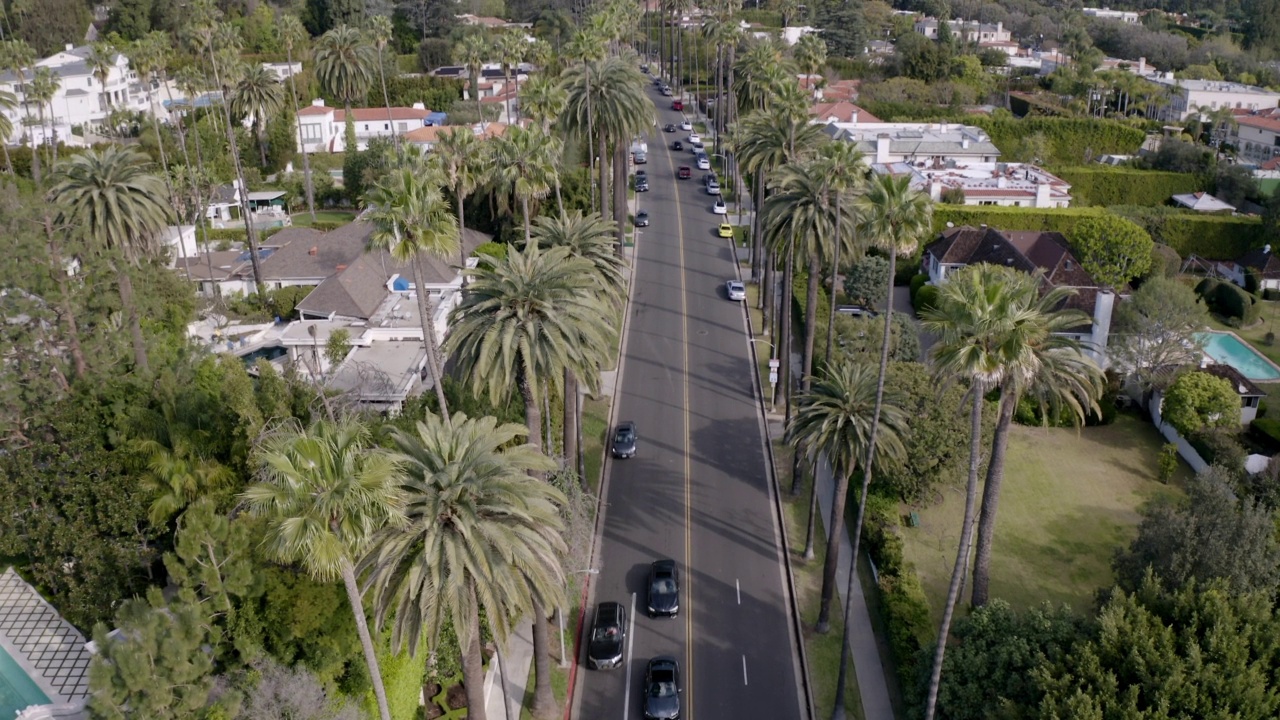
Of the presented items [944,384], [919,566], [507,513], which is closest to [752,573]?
[919,566]

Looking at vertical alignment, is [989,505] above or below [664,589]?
above

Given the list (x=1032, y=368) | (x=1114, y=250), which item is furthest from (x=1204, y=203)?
(x=1032, y=368)

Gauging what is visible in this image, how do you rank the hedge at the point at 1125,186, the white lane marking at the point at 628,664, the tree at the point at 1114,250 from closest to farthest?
the white lane marking at the point at 628,664 < the tree at the point at 1114,250 < the hedge at the point at 1125,186

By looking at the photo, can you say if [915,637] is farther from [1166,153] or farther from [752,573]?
[1166,153]

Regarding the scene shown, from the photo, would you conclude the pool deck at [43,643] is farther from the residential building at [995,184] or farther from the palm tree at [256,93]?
the residential building at [995,184]

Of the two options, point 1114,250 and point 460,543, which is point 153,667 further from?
point 1114,250

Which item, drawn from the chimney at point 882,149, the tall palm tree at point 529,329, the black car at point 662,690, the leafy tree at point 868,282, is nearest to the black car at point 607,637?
the black car at point 662,690

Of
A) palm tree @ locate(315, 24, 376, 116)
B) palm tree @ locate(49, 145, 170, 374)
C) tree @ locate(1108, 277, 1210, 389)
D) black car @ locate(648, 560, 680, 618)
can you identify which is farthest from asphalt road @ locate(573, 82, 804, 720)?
palm tree @ locate(315, 24, 376, 116)
